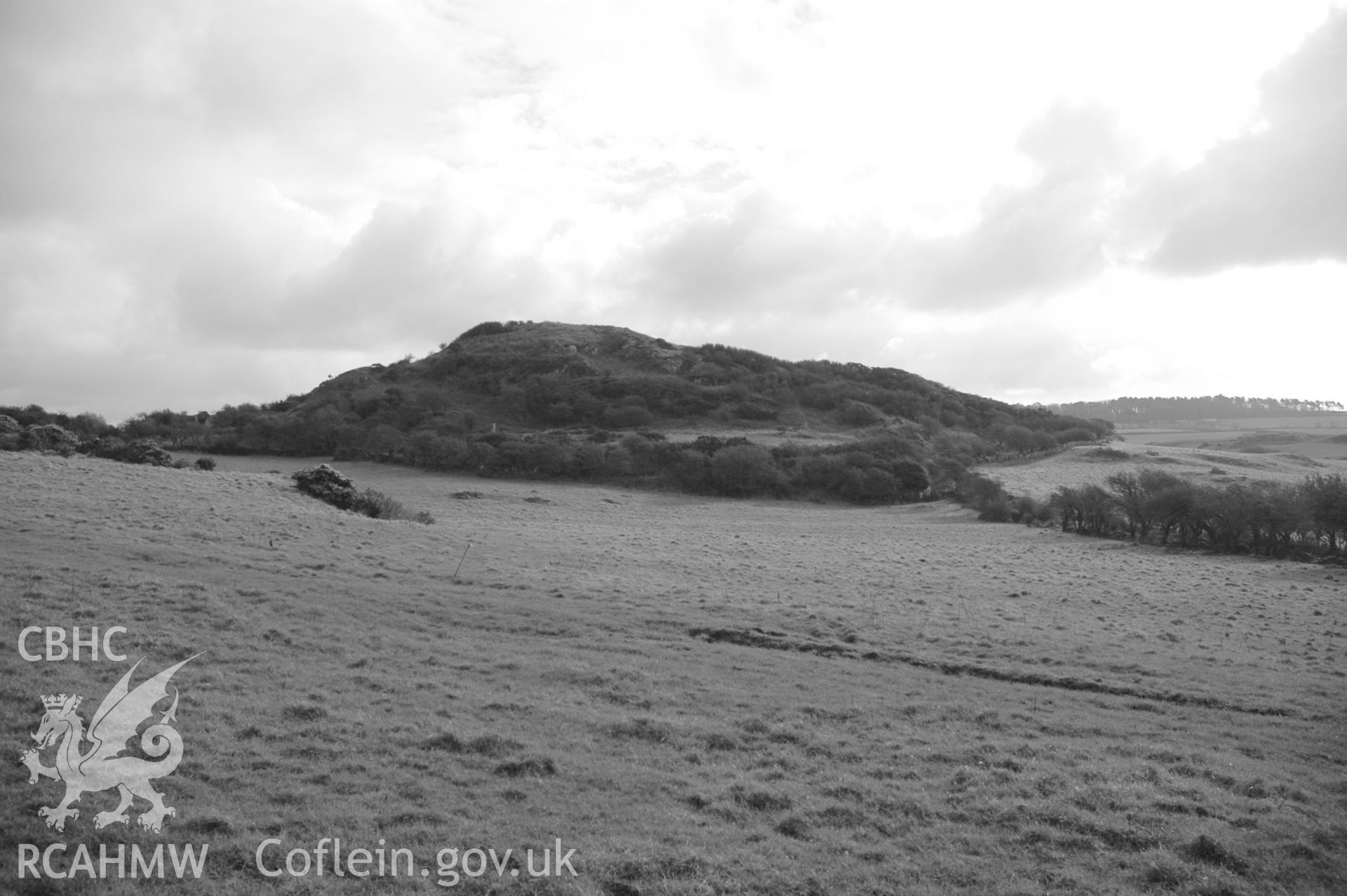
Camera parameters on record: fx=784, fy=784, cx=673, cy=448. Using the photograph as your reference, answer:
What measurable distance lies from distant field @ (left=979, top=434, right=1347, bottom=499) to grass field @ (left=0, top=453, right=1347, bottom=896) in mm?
47578

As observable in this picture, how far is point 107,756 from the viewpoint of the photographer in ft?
28.9

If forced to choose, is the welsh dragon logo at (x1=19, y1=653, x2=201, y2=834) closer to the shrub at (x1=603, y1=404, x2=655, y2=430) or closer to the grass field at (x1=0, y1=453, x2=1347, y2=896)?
the grass field at (x1=0, y1=453, x2=1347, y2=896)

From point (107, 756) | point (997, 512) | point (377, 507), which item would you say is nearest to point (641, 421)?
point (997, 512)

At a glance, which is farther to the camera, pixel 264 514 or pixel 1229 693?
pixel 264 514

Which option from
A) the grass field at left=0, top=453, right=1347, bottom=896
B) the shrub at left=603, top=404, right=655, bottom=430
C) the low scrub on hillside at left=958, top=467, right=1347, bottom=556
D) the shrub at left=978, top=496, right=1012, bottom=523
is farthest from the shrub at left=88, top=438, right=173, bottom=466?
the low scrub on hillside at left=958, top=467, right=1347, bottom=556

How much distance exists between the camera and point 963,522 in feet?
201

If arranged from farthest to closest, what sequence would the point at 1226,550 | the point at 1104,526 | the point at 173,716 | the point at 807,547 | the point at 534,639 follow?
the point at 1104,526, the point at 1226,550, the point at 807,547, the point at 534,639, the point at 173,716

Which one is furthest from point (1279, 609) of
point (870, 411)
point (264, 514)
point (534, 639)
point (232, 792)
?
point (870, 411)

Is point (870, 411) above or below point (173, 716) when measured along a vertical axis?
above

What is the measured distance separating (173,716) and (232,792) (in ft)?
8.26

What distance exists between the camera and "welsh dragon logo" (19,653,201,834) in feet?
25.6

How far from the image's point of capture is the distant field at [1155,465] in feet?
250

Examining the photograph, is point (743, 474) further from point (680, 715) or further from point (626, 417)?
point (680, 715)

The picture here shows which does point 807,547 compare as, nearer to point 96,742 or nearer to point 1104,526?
point 1104,526
